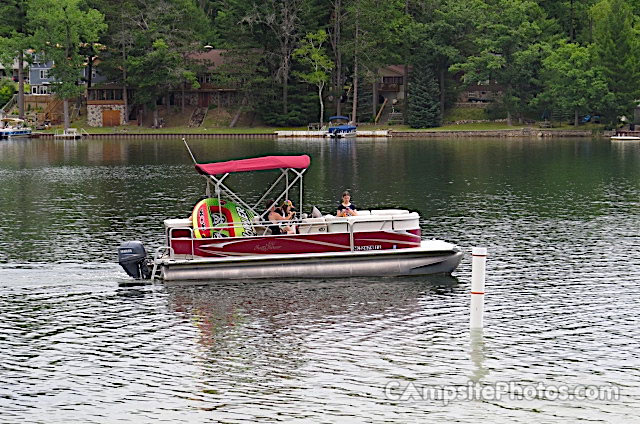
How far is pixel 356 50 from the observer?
140500 millimetres

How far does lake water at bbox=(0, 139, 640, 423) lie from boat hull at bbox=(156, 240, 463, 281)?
0.38 meters

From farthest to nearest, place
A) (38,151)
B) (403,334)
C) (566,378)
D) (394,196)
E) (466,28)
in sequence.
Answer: (466,28), (38,151), (394,196), (403,334), (566,378)

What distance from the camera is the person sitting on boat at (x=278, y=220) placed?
35.4 metres

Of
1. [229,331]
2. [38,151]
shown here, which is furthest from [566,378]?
[38,151]

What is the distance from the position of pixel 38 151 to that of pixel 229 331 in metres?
93.6

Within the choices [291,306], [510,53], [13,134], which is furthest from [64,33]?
[291,306]

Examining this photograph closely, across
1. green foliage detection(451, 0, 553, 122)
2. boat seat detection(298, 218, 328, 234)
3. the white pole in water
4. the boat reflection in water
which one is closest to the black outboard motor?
the boat reflection in water

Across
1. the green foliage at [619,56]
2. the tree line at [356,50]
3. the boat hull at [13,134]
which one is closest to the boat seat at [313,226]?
the tree line at [356,50]

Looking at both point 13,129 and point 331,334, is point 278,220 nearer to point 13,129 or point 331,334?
point 331,334

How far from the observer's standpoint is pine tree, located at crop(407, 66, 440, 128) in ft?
466

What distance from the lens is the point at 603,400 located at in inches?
914

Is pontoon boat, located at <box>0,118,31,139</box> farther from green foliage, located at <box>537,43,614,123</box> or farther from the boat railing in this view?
the boat railing

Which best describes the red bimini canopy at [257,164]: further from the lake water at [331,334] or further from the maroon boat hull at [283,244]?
the lake water at [331,334]

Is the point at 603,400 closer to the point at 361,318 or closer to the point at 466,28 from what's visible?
the point at 361,318
